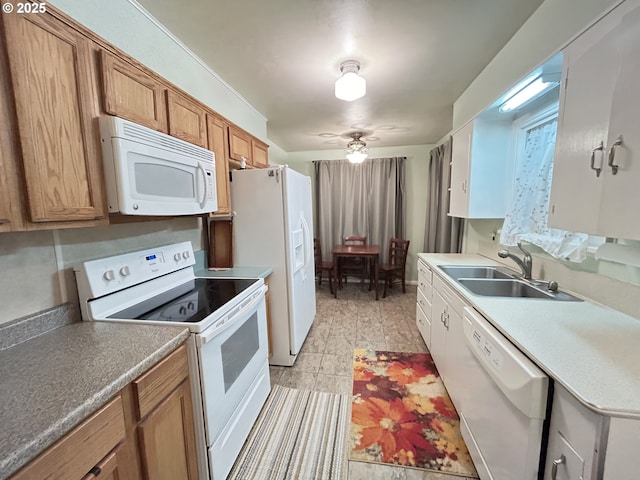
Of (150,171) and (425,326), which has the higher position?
(150,171)

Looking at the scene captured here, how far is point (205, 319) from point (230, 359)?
0.37 metres

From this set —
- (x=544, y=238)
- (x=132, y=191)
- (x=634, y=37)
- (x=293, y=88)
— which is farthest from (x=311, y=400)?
(x=293, y=88)

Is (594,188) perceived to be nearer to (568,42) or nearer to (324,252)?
(568,42)

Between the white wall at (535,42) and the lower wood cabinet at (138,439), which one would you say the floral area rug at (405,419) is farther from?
the white wall at (535,42)

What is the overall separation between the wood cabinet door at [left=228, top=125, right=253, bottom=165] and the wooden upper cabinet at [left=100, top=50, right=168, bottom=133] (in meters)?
0.72

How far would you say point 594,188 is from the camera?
3.34 ft

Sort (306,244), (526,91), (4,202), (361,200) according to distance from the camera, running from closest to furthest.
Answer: (4,202) < (526,91) < (306,244) < (361,200)

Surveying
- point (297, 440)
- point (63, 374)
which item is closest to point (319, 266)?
point (297, 440)

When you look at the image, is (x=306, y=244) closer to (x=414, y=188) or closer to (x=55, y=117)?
(x=55, y=117)

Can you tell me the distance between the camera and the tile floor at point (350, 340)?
143 cm

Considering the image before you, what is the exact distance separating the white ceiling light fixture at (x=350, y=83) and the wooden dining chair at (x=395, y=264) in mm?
2701

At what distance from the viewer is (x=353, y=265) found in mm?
4598

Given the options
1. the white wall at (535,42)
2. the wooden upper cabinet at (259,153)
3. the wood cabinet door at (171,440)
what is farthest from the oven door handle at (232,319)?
the white wall at (535,42)

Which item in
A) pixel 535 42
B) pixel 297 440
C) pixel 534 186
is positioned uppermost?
pixel 535 42
